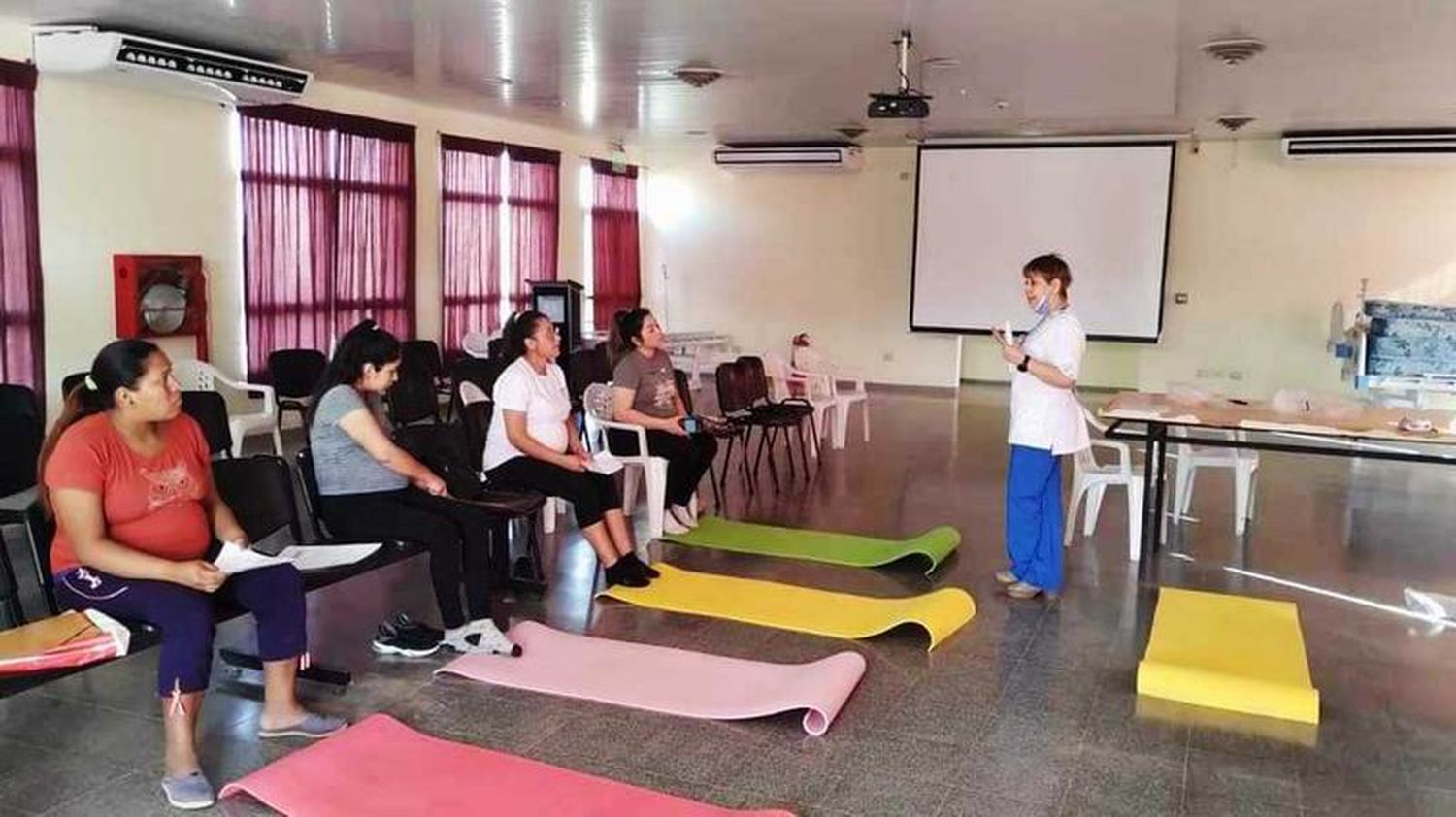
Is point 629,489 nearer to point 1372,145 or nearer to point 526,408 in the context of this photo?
point 526,408

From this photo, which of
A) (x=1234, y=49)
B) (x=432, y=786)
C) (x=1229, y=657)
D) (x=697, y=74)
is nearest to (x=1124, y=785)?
(x=1229, y=657)

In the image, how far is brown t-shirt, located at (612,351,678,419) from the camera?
5.57 metres

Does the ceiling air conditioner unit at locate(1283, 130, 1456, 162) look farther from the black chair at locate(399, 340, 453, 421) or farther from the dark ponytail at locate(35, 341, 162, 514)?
the dark ponytail at locate(35, 341, 162, 514)

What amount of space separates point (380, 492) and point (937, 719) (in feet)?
6.79

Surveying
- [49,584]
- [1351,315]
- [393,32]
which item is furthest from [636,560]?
[1351,315]

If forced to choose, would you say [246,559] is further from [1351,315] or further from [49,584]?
[1351,315]

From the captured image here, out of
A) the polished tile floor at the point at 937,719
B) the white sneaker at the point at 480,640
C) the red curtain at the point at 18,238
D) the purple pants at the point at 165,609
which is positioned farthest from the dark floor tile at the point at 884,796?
the red curtain at the point at 18,238

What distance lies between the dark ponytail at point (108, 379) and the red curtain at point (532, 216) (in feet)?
24.6

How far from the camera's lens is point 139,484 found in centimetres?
300

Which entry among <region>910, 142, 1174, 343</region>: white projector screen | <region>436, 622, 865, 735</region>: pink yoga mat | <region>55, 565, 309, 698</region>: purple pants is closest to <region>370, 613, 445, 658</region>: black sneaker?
<region>436, 622, 865, 735</region>: pink yoga mat

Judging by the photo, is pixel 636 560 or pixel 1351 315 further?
pixel 1351 315

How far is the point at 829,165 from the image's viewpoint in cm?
1177

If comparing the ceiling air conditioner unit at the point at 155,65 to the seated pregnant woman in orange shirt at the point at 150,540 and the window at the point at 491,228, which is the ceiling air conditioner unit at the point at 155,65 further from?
the seated pregnant woman in orange shirt at the point at 150,540

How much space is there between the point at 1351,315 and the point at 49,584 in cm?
1099
